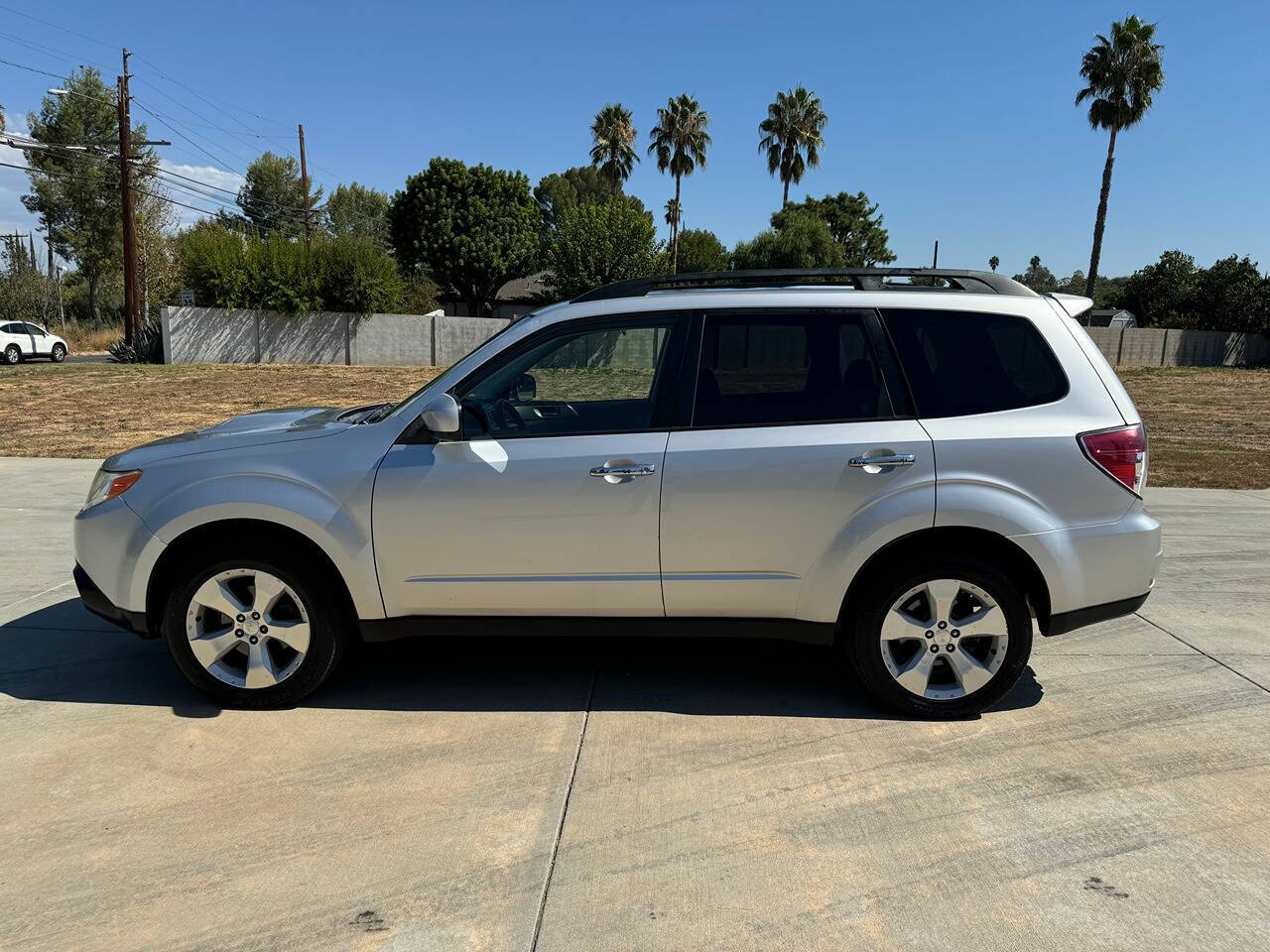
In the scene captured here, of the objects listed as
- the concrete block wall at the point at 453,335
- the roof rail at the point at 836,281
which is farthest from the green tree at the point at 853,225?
the roof rail at the point at 836,281

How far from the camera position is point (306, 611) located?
388 centimetres

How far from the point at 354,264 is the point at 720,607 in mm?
33023

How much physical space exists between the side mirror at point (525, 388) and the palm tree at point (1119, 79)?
4131 cm

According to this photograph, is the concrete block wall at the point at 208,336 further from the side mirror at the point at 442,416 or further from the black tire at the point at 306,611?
the side mirror at the point at 442,416

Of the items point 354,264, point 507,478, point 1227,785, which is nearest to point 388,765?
point 507,478

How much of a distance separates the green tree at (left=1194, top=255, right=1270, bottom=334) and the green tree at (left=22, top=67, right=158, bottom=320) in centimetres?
5374

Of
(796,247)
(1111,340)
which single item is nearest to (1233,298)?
(1111,340)

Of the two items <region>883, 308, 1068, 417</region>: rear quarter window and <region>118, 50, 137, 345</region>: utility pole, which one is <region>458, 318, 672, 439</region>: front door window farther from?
<region>118, 50, 137, 345</region>: utility pole

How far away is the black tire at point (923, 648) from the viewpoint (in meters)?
→ 3.74

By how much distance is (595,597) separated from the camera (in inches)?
151

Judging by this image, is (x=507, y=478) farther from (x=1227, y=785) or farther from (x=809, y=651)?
(x=1227, y=785)

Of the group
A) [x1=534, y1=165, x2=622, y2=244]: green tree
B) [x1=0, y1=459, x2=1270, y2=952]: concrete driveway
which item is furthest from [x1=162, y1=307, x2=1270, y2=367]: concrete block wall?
[x1=534, y1=165, x2=622, y2=244]: green tree

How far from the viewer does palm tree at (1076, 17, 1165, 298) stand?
121 feet

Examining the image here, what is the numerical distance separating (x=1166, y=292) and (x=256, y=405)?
50184 millimetres
